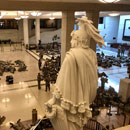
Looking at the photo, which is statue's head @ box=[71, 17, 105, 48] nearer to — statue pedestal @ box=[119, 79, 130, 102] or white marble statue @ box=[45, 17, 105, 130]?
white marble statue @ box=[45, 17, 105, 130]


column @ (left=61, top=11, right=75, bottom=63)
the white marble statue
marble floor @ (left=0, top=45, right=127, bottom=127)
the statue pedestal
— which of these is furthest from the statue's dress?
column @ (left=61, top=11, right=75, bottom=63)

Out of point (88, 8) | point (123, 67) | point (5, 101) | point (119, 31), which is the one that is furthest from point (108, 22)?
point (5, 101)

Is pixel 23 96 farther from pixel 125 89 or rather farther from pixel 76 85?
pixel 76 85

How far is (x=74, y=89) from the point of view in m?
2.20

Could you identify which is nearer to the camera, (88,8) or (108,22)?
(88,8)

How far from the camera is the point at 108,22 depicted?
22203 millimetres

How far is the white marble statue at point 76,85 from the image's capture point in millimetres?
2188

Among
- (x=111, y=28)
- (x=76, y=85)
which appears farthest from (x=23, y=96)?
(x=111, y=28)

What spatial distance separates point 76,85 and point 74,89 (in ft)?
0.21

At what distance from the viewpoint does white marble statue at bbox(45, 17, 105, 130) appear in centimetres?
219

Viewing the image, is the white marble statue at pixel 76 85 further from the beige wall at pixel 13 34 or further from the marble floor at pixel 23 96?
the beige wall at pixel 13 34

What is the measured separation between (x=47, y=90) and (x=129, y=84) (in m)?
3.52

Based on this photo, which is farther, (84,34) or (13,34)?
(13,34)

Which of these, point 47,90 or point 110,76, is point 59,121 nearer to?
point 47,90
